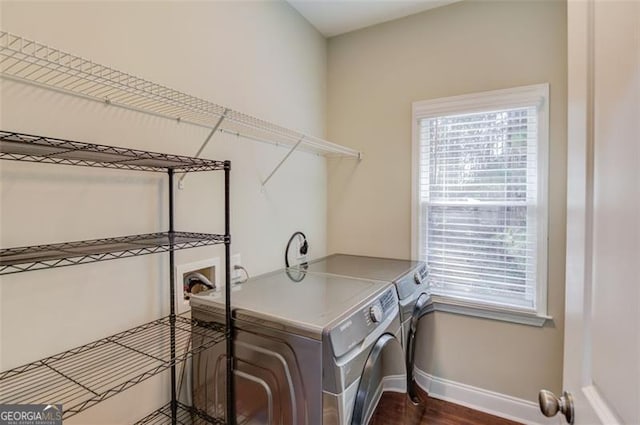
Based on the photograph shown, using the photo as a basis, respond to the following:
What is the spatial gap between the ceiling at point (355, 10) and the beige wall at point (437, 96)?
77 mm

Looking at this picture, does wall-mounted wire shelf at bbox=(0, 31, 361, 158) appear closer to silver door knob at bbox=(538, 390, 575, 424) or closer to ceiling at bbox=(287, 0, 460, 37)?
ceiling at bbox=(287, 0, 460, 37)

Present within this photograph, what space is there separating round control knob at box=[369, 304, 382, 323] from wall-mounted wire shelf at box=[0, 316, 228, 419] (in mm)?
610

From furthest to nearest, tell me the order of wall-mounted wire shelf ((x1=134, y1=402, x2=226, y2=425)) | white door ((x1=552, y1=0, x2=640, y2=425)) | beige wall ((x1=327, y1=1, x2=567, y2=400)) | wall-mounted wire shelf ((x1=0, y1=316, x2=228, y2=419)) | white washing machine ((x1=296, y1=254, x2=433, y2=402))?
beige wall ((x1=327, y1=1, x2=567, y2=400)) → white washing machine ((x1=296, y1=254, x2=433, y2=402)) → wall-mounted wire shelf ((x1=134, y1=402, x2=226, y2=425)) → wall-mounted wire shelf ((x1=0, y1=316, x2=228, y2=419)) → white door ((x1=552, y1=0, x2=640, y2=425))

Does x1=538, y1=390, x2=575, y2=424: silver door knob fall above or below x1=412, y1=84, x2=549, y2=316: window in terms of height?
below

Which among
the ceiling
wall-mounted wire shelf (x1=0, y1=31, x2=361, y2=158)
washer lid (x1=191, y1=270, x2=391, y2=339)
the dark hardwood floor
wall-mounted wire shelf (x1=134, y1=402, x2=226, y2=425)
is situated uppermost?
the ceiling

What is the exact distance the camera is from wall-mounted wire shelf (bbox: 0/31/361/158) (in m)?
0.93

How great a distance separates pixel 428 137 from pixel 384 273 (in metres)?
1.07

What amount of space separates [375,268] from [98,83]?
5.56 feet

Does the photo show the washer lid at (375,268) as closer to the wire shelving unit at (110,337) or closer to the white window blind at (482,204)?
the white window blind at (482,204)

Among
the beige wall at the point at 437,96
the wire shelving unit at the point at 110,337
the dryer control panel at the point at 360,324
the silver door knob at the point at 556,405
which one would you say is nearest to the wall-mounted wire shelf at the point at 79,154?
the wire shelving unit at the point at 110,337

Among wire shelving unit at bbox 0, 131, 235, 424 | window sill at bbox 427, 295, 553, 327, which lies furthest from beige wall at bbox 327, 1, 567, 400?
wire shelving unit at bbox 0, 131, 235, 424

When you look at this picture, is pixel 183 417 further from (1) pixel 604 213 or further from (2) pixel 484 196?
(2) pixel 484 196

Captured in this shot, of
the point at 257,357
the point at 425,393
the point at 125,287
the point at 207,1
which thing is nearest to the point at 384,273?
the point at 425,393

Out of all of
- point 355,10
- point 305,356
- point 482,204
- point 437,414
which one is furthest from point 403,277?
point 355,10
